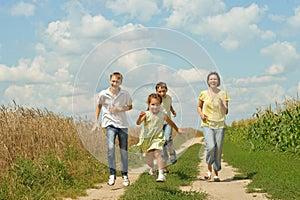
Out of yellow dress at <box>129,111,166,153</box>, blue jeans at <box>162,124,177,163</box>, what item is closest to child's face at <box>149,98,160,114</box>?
yellow dress at <box>129,111,166,153</box>

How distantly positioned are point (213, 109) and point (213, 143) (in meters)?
0.80

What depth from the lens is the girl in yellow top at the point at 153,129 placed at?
8.75 m

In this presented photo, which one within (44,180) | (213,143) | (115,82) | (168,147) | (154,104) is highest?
(115,82)

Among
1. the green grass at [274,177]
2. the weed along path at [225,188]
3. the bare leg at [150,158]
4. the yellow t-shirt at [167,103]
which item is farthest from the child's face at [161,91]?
the green grass at [274,177]

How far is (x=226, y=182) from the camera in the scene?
1173 cm

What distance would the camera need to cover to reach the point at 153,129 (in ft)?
29.8

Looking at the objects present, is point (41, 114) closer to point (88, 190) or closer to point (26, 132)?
point (26, 132)

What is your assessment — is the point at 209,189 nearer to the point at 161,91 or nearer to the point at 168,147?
the point at 168,147

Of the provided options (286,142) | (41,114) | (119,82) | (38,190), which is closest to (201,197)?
(119,82)

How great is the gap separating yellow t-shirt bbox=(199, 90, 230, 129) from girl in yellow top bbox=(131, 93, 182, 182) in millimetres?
2217

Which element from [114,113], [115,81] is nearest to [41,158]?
[114,113]

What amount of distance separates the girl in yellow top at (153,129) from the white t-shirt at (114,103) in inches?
14.1

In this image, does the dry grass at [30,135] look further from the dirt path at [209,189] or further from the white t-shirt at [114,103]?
the white t-shirt at [114,103]

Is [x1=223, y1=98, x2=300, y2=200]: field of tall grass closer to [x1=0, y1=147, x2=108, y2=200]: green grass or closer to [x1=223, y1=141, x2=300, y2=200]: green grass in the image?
[x1=223, y1=141, x2=300, y2=200]: green grass
